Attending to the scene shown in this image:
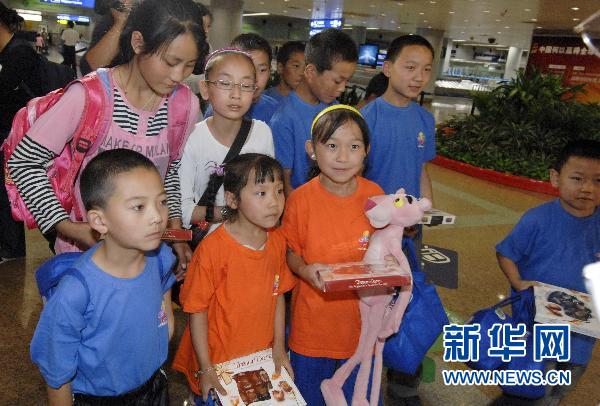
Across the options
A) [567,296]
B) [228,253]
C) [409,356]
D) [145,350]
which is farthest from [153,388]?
[567,296]

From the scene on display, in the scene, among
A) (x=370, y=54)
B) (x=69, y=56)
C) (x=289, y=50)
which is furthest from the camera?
(x=370, y=54)

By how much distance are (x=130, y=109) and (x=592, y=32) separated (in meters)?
1.40

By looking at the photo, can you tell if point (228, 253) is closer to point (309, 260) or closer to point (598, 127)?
point (309, 260)

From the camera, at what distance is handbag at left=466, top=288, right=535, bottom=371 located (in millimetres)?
1979

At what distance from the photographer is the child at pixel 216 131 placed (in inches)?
80.5

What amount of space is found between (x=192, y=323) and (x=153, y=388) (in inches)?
9.8

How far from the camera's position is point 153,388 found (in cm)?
162

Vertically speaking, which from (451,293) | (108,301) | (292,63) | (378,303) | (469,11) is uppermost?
(469,11)

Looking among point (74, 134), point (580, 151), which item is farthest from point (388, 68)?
point (74, 134)

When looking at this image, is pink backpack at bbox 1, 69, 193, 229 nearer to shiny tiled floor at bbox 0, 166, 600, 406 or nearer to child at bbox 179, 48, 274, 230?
child at bbox 179, 48, 274, 230

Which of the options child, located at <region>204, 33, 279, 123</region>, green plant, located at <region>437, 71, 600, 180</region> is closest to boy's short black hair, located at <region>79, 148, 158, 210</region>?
child, located at <region>204, 33, 279, 123</region>

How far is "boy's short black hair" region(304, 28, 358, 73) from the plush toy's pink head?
99 cm

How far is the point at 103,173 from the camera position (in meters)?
1.42

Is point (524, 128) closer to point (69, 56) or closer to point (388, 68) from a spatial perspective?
point (388, 68)
